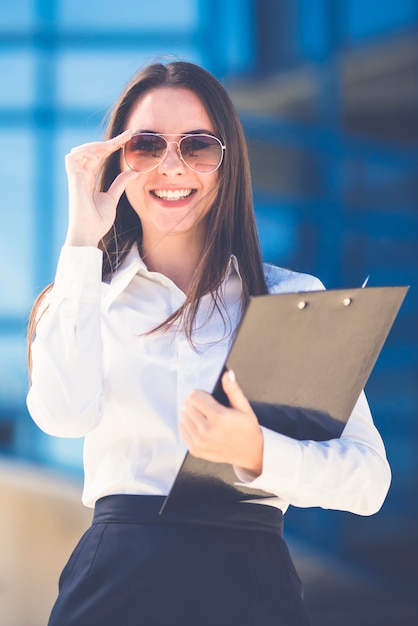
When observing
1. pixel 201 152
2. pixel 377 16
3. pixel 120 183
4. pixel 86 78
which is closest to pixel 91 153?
pixel 120 183

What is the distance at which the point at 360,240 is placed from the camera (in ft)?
20.7

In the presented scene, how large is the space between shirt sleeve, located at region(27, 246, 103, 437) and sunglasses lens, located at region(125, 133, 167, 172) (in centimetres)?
21

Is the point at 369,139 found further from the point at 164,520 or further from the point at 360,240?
the point at 164,520

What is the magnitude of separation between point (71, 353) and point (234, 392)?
0.38 metres

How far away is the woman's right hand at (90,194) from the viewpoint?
160cm

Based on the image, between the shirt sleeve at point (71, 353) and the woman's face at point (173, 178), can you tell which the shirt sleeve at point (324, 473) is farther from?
the woman's face at point (173, 178)

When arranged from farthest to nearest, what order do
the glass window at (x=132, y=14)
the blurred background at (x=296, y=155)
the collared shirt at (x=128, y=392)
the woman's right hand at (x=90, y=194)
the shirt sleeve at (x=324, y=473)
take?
the glass window at (x=132, y=14) → the blurred background at (x=296, y=155) → the woman's right hand at (x=90, y=194) → the collared shirt at (x=128, y=392) → the shirt sleeve at (x=324, y=473)

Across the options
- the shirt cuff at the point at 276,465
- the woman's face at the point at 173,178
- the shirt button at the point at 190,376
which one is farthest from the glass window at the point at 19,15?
the shirt cuff at the point at 276,465

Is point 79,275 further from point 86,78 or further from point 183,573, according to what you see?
point 86,78

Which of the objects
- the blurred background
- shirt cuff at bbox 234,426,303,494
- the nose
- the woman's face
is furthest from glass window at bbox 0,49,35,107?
shirt cuff at bbox 234,426,303,494

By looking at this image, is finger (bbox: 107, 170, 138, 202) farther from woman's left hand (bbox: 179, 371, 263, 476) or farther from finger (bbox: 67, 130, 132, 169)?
woman's left hand (bbox: 179, 371, 263, 476)

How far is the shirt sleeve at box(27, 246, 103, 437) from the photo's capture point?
152 centimetres

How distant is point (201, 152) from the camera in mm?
1661

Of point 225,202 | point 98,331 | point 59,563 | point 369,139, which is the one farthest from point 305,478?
point 369,139
